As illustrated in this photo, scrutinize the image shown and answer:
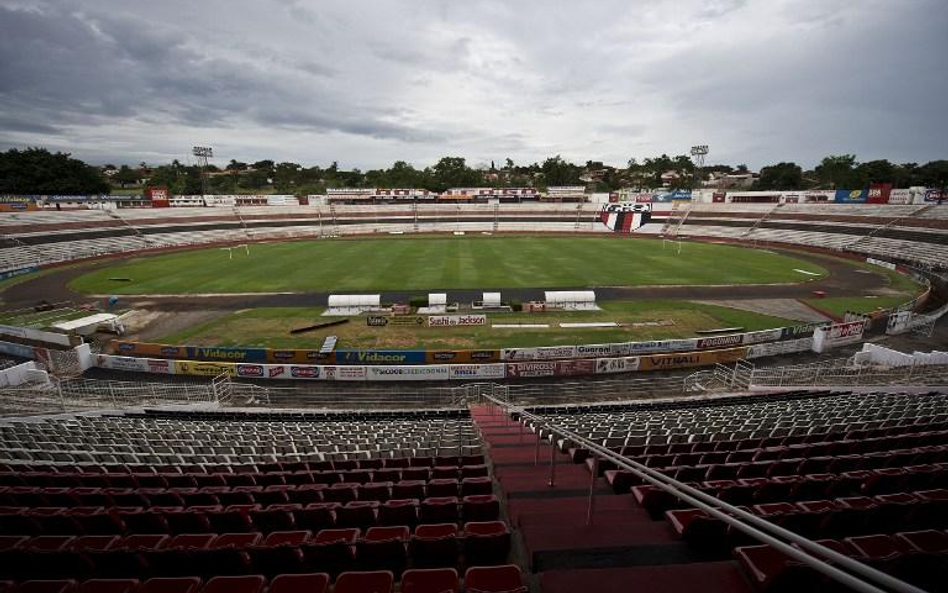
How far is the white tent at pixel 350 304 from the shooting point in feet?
113

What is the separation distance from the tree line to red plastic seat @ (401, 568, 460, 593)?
13474 cm

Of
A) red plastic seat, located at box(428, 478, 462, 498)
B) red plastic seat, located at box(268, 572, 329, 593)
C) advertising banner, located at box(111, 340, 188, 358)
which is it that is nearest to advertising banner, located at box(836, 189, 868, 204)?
red plastic seat, located at box(428, 478, 462, 498)

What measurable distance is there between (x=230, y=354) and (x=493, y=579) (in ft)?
86.0

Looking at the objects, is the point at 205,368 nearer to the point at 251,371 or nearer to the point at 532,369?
the point at 251,371

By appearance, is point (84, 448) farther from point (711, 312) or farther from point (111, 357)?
point (711, 312)

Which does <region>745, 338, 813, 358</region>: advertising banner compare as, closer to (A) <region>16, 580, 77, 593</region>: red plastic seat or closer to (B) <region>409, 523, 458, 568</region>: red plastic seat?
(B) <region>409, 523, 458, 568</region>: red plastic seat

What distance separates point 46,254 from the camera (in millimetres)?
57750

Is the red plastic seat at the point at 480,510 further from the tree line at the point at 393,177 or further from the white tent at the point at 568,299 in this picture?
the tree line at the point at 393,177

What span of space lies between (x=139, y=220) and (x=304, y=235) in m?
29.2

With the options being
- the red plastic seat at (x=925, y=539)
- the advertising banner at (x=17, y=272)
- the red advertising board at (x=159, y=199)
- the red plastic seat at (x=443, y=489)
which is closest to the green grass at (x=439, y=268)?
the advertising banner at (x=17, y=272)

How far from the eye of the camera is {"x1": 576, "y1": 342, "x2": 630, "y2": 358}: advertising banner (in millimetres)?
25875

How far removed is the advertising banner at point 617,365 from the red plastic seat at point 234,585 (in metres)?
22.5

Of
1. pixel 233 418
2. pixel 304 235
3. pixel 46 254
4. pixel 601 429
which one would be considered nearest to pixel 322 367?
pixel 233 418

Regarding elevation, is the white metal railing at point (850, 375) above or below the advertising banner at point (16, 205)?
below
